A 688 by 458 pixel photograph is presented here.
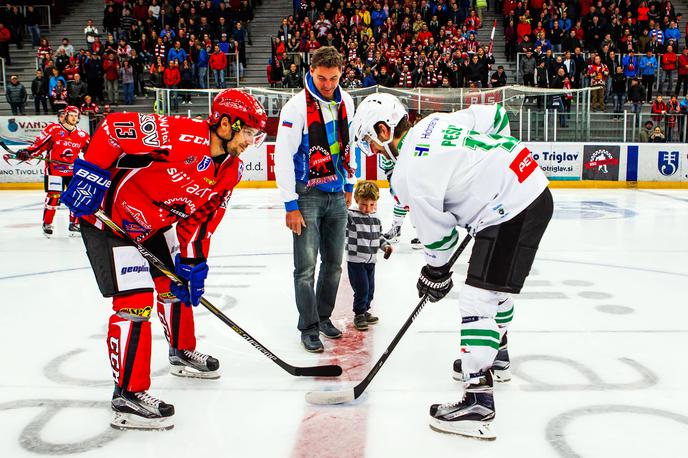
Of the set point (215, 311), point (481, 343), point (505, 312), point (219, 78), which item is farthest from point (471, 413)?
point (219, 78)

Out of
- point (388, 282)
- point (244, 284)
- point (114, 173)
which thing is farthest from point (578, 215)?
point (114, 173)

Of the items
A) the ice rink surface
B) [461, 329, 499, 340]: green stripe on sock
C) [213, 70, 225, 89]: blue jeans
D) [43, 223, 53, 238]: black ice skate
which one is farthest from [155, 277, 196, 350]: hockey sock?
[213, 70, 225, 89]: blue jeans

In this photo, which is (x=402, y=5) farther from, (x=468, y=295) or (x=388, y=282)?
(x=468, y=295)

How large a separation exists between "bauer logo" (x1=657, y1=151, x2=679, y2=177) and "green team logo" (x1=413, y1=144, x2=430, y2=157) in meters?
11.6

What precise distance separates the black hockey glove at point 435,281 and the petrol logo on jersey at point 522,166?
1.50 feet

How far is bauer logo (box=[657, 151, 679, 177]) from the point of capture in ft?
41.6

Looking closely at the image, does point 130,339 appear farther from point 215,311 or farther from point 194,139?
point 194,139

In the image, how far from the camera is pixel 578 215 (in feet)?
29.6

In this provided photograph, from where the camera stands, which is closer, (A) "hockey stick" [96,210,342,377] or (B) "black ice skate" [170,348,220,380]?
(A) "hockey stick" [96,210,342,377]

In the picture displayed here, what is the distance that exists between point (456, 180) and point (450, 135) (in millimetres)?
169

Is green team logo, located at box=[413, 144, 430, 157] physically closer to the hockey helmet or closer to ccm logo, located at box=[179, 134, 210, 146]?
the hockey helmet

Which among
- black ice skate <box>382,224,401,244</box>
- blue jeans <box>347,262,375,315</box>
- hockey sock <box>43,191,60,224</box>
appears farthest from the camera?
hockey sock <box>43,191,60,224</box>

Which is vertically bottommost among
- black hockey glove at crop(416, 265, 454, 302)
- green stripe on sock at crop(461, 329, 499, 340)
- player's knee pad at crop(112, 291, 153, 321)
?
green stripe on sock at crop(461, 329, 499, 340)

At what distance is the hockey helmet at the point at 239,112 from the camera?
2.70 meters
